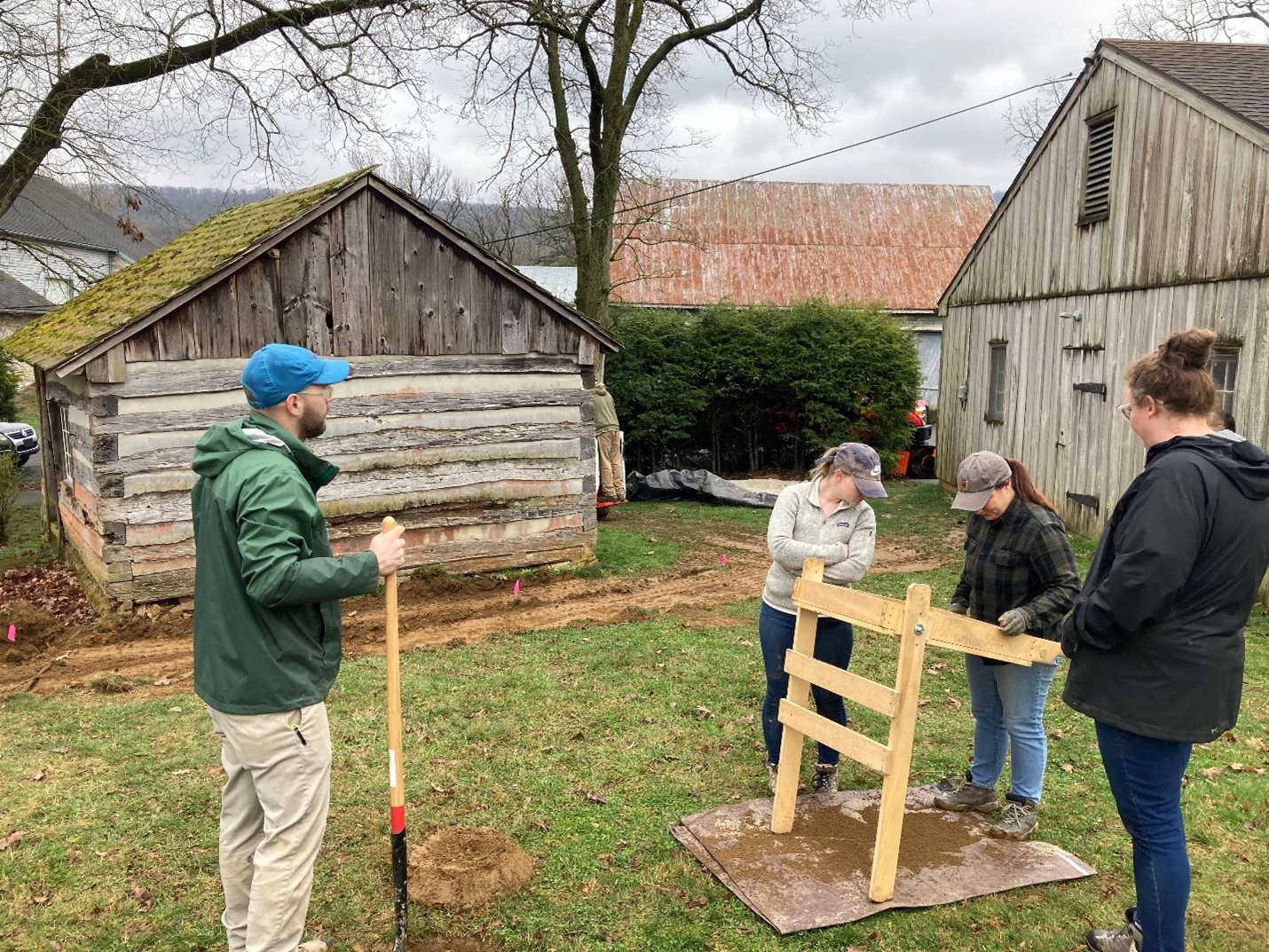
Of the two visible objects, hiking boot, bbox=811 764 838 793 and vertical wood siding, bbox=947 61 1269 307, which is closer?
hiking boot, bbox=811 764 838 793

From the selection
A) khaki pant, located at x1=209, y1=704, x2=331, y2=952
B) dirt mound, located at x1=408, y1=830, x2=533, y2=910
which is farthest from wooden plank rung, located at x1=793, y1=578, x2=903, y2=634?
khaki pant, located at x1=209, y1=704, x2=331, y2=952

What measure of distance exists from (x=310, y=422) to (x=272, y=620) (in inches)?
30.2

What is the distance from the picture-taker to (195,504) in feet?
11.0

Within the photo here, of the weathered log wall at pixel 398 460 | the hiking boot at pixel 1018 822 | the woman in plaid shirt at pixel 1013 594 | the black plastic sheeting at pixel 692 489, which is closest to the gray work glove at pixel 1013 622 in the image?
the woman in plaid shirt at pixel 1013 594

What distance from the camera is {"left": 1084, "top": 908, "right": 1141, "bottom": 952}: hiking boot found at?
3.82m

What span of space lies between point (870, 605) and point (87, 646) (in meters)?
7.44

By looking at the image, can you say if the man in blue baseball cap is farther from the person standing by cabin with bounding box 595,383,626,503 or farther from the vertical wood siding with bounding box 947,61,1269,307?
the person standing by cabin with bounding box 595,383,626,503

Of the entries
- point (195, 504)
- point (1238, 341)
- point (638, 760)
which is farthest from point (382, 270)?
point (1238, 341)

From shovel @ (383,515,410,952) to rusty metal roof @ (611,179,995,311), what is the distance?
2247 centimetres

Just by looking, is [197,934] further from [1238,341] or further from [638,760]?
[1238,341]

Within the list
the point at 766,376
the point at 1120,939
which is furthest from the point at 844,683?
the point at 766,376

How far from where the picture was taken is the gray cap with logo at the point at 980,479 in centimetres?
442

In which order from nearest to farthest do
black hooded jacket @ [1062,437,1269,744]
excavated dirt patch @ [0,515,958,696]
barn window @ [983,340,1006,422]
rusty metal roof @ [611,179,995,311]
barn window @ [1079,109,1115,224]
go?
black hooded jacket @ [1062,437,1269,744], excavated dirt patch @ [0,515,958,696], barn window @ [1079,109,1115,224], barn window @ [983,340,1006,422], rusty metal roof @ [611,179,995,311]

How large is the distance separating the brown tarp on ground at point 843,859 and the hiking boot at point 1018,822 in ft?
0.17
